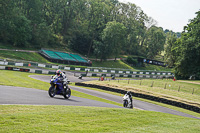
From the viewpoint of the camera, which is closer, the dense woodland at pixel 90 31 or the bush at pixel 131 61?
the dense woodland at pixel 90 31

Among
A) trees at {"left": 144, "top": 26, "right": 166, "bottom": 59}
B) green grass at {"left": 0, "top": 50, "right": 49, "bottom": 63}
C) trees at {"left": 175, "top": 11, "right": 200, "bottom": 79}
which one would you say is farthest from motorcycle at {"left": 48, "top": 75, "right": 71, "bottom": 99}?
trees at {"left": 144, "top": 26, "right": 166, "bottom": 59}

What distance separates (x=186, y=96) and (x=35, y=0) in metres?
66.9

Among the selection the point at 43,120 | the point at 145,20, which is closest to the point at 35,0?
the point at 145,20

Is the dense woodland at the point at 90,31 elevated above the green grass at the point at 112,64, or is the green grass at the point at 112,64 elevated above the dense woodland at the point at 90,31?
the dense woodland at the point at 90,31

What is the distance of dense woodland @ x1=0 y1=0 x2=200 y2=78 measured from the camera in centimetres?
5330

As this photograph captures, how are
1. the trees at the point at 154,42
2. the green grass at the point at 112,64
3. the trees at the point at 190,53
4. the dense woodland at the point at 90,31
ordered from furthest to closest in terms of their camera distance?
the trees at the point at 154,42
the green grass at the point at 112,64
the dense woodland at the point at 90,31
the trees at the point at 190,53

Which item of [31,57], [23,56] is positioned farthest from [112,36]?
[23,56]

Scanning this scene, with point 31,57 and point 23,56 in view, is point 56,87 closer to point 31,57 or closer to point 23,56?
point 23,56

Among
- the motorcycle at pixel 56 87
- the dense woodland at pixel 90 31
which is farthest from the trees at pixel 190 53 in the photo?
the motorcycle at pixel 56 87

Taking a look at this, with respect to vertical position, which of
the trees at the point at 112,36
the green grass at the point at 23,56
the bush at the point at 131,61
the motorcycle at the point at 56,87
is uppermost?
the trees at the point at 112,36

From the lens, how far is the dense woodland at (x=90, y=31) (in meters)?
53.3

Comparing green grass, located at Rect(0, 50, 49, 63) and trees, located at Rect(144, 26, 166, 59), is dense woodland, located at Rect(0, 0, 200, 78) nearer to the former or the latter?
trees, located at Rect(144, 26, 166, 59)

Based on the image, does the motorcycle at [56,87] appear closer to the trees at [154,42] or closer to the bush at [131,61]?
the bush at [131,61]

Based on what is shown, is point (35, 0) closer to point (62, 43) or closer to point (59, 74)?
point (62, 43)
